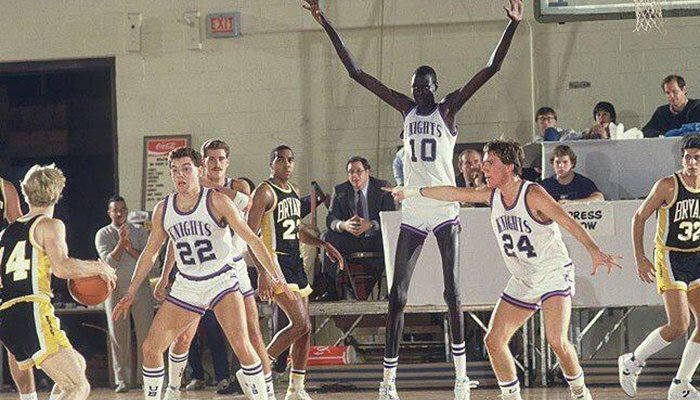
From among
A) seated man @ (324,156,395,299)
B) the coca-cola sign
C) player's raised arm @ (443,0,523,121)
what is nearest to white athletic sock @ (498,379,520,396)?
player's raised arm @ (443,0,523,121)

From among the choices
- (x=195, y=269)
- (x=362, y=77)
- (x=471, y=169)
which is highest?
(x=362, y=77)

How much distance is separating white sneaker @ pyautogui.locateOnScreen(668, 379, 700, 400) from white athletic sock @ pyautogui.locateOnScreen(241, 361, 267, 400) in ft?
9.68

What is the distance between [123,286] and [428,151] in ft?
15.9

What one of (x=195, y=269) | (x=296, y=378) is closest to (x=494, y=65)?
(x=195, y=269)

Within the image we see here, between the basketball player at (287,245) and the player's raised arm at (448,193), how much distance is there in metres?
1.65

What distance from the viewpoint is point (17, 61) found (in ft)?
46.8

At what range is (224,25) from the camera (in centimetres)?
1395

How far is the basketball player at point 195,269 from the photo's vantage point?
7891mm

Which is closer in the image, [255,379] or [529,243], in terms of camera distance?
[255,379]

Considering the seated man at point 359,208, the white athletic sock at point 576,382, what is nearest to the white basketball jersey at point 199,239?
the white athletic sock at point 576,382

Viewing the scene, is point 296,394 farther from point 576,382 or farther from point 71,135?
point 71,135

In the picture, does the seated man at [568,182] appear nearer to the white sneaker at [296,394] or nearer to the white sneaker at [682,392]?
the white sneaker at [682,392]

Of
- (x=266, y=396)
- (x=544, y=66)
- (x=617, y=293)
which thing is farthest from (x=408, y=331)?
(x=266, y=396)

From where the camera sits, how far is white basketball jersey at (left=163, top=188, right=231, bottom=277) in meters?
8.12
